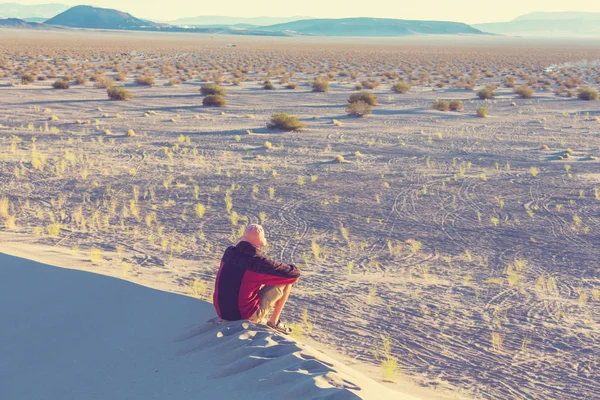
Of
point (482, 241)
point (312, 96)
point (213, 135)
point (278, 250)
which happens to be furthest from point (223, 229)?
point (312, 96)

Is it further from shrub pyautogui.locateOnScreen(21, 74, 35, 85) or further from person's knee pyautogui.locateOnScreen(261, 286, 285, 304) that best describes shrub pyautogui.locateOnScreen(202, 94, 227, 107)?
person's knee pyautogui.locateOnScreen(261, 286, 285, 304)

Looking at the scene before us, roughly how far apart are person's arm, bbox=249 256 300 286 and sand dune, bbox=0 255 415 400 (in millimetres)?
436

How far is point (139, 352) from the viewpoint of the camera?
5.71 meters

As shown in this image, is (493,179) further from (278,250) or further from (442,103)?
(442,103)

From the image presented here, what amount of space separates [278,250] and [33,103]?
21936 millimetres

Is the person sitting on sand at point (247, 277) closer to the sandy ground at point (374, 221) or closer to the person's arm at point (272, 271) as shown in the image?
the person's arm at point (272, 271)

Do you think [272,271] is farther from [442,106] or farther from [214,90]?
[214,90]

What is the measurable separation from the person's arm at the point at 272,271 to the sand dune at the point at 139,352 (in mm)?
436

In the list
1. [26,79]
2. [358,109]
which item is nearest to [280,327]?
[358,109]

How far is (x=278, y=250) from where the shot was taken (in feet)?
31.7

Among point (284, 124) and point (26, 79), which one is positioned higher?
point (26, 79)

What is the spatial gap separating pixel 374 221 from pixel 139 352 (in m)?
6.43

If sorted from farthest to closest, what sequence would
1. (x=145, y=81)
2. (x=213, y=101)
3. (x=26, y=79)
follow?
(x=145, y=81) < (x=26, y=79) < (x=213, y=101)

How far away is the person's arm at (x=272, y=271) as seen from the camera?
598 cm
